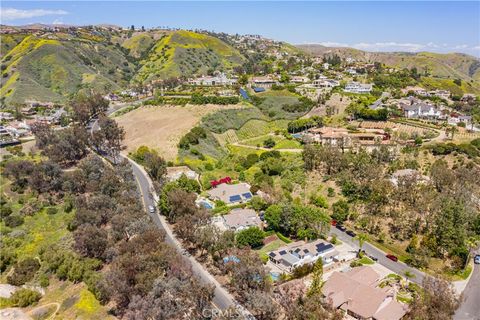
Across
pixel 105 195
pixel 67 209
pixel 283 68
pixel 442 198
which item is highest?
pixel 283 68

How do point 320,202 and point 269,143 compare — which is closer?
point 320,202

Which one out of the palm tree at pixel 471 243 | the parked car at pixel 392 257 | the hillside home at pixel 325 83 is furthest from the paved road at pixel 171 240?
the hillside home at pixel 325 83

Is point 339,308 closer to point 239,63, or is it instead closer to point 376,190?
point 376,190

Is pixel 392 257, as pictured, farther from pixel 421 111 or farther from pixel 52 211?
pixel 421 111

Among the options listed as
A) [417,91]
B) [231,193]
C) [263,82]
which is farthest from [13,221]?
[417,91]

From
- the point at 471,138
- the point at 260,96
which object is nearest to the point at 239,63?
the point at 260,96

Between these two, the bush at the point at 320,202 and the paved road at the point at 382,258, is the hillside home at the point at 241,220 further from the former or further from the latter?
the paved road at the point at 382,258

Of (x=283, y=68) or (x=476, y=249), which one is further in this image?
(x=283, y=68)
